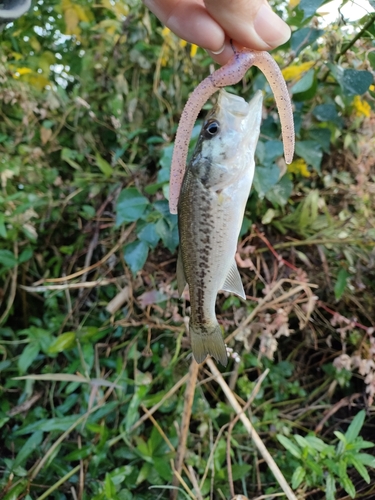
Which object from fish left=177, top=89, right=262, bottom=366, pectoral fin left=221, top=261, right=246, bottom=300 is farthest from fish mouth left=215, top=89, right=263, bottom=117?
pectoral fin left=221, top=261, right=246, bottom=300

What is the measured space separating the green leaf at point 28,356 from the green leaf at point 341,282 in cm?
96

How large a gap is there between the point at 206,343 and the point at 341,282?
57 centimetres

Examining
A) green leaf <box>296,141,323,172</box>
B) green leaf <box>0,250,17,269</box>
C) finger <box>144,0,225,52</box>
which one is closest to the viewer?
finger <box>144,0,225,52</box>

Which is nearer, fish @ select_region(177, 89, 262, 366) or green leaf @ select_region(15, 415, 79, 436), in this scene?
fish @ select_region(177, 89, 262, 366)

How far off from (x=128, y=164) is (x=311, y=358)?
→ 97 cm

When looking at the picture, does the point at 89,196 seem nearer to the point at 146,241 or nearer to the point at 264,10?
the point at 146,241

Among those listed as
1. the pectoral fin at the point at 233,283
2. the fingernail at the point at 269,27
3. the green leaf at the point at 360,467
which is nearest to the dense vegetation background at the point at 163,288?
the green leaf at the point at 360,467

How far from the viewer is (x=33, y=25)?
6.61 feet

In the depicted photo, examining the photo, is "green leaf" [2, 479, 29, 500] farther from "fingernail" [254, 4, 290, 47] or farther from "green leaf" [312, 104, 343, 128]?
"green leaf" [312, 104, 343, 128]

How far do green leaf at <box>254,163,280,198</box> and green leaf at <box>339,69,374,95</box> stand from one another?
0.87 feet

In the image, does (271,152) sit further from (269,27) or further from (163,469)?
(163,469)

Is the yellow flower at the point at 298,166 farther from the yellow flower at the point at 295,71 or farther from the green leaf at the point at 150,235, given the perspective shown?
the green leaf at the point at 150,235

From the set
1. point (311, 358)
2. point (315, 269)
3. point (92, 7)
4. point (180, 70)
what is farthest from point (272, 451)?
point (92, 7)

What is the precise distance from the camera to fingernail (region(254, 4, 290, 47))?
2.52 ft
